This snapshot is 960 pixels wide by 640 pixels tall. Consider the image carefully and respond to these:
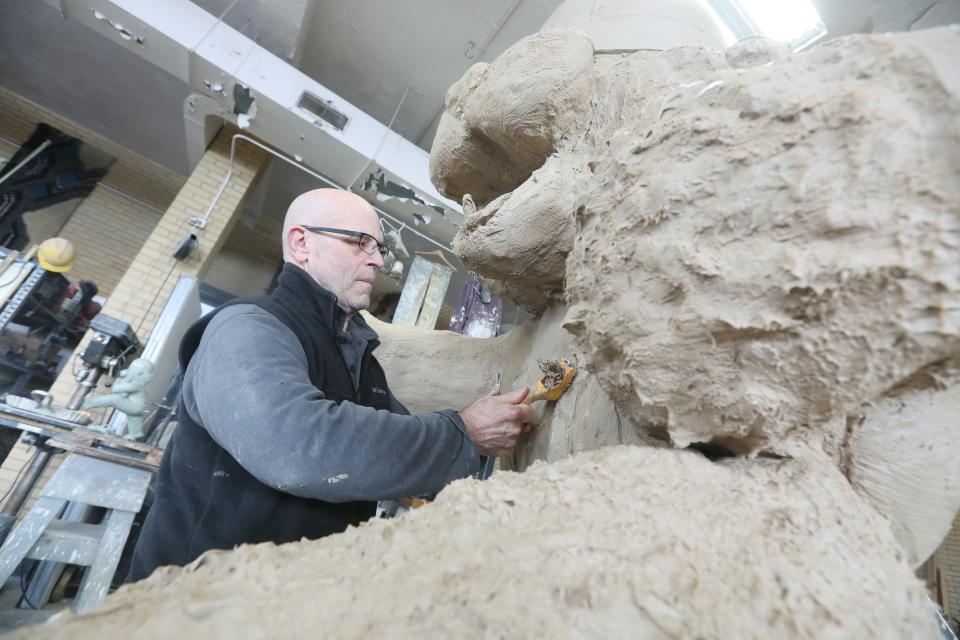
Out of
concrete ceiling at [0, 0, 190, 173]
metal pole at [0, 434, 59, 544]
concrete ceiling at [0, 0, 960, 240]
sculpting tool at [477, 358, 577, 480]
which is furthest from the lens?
concrete ceiling at [0, 0, 190, 173]

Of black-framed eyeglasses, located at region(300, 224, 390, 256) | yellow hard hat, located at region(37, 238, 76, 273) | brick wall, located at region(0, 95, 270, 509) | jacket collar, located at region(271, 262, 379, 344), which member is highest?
brick wall, located at region(0, 95, 270, 509)

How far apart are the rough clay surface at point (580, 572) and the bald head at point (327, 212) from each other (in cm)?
111

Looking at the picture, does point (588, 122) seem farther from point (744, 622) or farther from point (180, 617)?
point (180, 617)

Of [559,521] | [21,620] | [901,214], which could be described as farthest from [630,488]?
[21,620]

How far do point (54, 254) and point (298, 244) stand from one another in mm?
3130

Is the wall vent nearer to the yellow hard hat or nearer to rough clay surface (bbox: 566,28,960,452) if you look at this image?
the yellow hard hat

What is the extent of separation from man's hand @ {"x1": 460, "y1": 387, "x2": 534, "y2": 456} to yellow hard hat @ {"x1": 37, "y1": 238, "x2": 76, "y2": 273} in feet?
12.4

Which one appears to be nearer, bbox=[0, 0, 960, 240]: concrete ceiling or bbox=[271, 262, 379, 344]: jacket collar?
bbox=[271, 262, 379, 344]: jacket collar

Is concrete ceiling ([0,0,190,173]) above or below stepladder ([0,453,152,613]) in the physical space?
above

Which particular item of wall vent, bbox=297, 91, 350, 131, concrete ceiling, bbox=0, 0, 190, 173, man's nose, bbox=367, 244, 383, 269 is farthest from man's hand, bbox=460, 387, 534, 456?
concrete ceiling, bbox=0, 0, 190, 173

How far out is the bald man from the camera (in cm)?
92

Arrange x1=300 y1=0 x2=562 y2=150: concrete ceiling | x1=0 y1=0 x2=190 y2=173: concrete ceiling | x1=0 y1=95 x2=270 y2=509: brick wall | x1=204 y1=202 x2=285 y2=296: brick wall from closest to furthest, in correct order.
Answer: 1. x1=300 y1=0 x2=562 y2=150: concrete ceiling
2. x1=0 y1=95 x2=270 y2=509: brick wall
3. x1=0 y1=0 x2=190 y2=173: concrete ceiling
4. x1=204 y1=202 x2=285 y2=296: brick wall

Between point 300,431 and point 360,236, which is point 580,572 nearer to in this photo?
point 300,431

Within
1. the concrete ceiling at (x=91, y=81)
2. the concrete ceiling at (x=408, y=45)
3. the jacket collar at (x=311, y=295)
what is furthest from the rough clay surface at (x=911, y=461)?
the concrete ceiling at (x=91, y=81)
